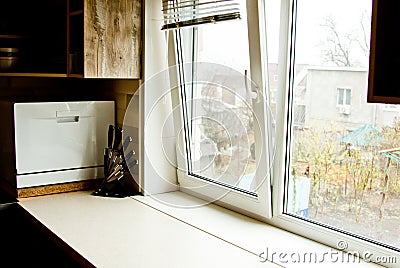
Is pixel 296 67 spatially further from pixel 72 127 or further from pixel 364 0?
pixel 72 127

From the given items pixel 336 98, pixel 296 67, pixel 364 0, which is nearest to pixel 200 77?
pixel 296 67

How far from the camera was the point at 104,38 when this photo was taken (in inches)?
93.9

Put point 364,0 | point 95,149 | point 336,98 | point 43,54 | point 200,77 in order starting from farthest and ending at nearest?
1. point 43,54
2. point 95,149
3. point 200,77
4. point 336,98
5. point 364,0

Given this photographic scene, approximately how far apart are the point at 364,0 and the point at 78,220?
1.50 meters

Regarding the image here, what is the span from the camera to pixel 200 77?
97.6 inches

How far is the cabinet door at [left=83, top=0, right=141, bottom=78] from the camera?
92.1 inches

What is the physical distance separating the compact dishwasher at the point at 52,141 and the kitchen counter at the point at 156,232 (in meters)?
0.14

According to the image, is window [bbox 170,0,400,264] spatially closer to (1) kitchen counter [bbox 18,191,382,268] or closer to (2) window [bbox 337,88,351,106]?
(2) window [bbox 337,88,351,106]

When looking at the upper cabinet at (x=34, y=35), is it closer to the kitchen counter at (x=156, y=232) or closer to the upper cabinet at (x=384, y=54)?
the kitchen counter at (x=156, y=232)

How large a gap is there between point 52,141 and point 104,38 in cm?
62

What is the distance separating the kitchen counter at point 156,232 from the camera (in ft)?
5.74

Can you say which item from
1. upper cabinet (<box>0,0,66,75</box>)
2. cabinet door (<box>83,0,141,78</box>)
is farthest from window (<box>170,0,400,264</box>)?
upper cabinet (<box>0,0,66,75</box>)

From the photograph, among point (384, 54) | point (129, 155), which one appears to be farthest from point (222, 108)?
point (384, 54)

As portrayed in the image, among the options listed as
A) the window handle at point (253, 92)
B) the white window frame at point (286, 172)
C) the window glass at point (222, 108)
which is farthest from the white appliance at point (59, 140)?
the white window frame at point (286, 172)
